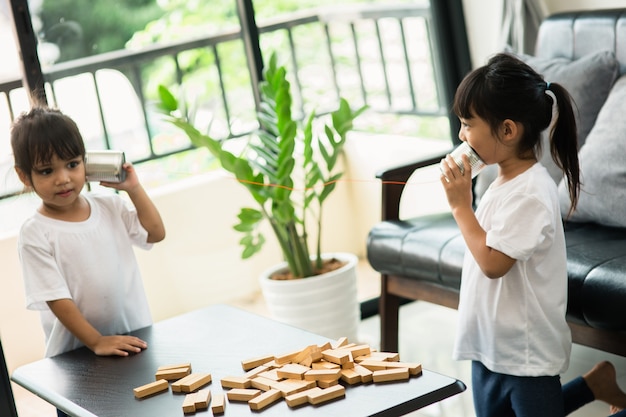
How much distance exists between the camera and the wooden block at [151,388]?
1.70 meters

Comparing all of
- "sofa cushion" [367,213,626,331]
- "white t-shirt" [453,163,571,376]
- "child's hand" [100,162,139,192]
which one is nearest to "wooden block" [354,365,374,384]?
"white t-shirt" [453,163,571,376]

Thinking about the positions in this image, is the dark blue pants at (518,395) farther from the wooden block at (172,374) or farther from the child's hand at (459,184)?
the wooden block at (172,374)

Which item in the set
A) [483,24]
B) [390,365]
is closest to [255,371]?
[390,365]

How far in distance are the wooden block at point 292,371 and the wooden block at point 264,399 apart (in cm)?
7

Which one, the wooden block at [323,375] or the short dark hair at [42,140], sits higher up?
the short dark hair at [42,140]

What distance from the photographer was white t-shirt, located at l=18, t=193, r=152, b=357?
2.13 m

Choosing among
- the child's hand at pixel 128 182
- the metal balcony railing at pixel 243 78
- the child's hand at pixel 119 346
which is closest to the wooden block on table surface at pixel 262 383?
the child's hand at pixel 119 346

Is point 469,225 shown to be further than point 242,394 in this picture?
Yes

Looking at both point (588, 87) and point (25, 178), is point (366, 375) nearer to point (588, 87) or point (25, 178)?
point (25, 178)

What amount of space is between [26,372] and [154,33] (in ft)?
7.07

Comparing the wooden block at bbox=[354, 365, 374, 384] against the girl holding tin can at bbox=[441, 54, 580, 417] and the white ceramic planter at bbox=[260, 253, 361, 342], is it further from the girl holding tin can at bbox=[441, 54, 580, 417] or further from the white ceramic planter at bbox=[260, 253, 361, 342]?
the white ceramic planter at bbox=[260, 253, 361, 342]

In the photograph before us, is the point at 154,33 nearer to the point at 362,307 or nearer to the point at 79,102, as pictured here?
the point at 79,102

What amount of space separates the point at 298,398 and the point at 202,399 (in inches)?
7.0

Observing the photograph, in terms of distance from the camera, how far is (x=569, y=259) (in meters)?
2.33
